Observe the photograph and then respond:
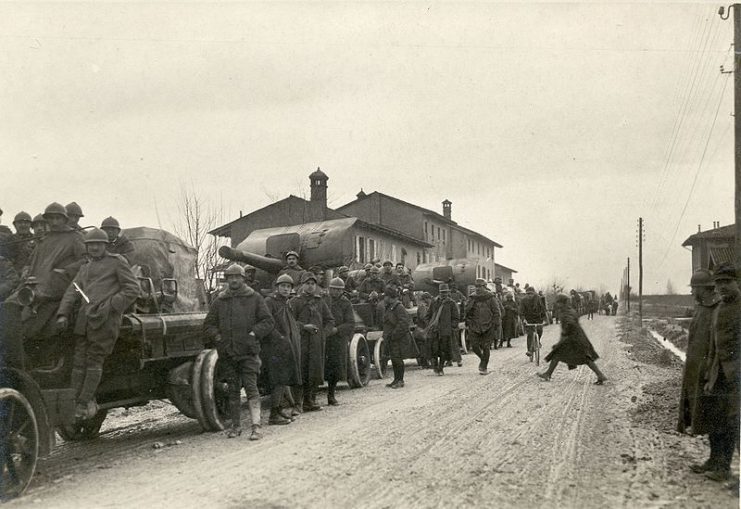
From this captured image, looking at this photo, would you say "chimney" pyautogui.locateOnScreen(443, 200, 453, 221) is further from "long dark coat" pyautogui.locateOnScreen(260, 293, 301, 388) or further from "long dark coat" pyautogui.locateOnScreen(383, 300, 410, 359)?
"long dark coat" pyautogui.locateOnScreen(260, 293, 301, 388)

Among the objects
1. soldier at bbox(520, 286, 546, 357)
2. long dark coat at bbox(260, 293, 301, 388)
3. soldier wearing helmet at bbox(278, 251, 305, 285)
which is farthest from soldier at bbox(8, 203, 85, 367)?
soldier at bbox(520, 286, 546, 357)

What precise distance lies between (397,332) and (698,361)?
720 cm

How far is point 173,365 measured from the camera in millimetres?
8570

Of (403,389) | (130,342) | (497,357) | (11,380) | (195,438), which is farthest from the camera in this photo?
(497,357)

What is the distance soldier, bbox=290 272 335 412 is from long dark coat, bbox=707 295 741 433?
548 cm

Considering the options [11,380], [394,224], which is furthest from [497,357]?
[394,224]

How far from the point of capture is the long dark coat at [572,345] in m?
13.2

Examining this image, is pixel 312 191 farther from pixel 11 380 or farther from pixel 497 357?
pixel 11 380

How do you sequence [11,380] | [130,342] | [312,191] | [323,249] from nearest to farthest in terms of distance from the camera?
1. [11,380]
2. [130,342]
3. [323,249]
4. [312,191]

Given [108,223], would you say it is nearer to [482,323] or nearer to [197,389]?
[197,389]

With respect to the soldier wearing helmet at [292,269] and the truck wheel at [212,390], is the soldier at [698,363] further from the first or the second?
the soldier wearing helmet at [292,269]

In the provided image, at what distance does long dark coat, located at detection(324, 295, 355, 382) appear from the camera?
1120 centimetres

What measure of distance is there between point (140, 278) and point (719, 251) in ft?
77.2

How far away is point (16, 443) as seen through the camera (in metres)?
5.77
